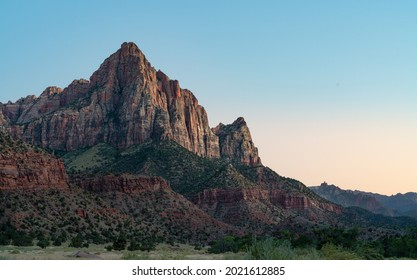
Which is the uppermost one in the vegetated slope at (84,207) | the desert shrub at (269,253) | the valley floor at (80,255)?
the vegetated slope at (84,207)

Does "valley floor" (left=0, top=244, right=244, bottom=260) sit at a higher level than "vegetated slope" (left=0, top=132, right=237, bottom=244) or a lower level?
lower

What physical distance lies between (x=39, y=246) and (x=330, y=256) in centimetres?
3752

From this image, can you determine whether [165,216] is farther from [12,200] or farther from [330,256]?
[330,256]

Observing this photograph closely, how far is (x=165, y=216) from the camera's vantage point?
124562mm

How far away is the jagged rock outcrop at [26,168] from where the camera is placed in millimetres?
91688

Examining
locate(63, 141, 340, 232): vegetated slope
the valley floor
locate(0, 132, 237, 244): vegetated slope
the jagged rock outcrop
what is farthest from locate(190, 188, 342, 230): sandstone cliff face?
the valley floor

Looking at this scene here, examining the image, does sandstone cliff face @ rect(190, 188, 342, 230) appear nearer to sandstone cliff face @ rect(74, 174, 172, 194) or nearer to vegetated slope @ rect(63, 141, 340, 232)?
vegetated slope @ rect(63, 141, 340, 232)

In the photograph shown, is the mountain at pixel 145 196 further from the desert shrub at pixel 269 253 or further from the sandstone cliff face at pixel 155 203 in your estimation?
the desert shrub at pixel 269 253

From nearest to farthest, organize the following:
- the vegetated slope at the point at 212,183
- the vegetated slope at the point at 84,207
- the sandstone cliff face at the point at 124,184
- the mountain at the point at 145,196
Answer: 1. the vegetated slope at the point at 84,207
2. the mountain at the point at 145,196
3. the sandstone cliff face at the point at 124,184
4. the vegetated slope at the point at 212,183

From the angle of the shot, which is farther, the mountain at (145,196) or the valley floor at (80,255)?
the mountain at (145,196)

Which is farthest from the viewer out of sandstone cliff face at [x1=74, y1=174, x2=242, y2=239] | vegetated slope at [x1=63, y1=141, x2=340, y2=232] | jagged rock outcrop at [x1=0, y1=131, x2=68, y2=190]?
vegetated slope at [x1=63, y1=141, x2=340, y2=232]

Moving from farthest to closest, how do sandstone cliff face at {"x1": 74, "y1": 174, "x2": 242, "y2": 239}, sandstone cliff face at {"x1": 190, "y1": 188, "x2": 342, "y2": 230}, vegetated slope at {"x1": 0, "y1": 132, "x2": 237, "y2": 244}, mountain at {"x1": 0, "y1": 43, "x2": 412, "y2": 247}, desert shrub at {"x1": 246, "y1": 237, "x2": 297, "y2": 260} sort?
1. sandstone cliff face at {"x1": 190, "y1": 188, "x2": 342, "y2": 230}
2. sandstone cliff face at {"x1": 74, "y1": 174, "x2": 242, "y2": 239}
3. mountain at {"x1": 0, "y1": 43, "x2": 412, "y2": 247}
4. vegetated slope at {"x1": 0, "y1": 132, "x2": 237, "y2": 244}
5. desert shrub at {"x1": 246, "y1": 237, "x2": 297, "y2": 260}

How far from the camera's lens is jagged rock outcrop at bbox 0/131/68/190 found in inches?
3610

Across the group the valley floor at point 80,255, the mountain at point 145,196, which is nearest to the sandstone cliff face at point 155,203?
the mountain at point 145,196
